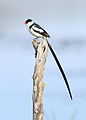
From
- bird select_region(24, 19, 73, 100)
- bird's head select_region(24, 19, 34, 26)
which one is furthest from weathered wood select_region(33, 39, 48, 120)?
bird's head select_region(24, 19, 34, 26)

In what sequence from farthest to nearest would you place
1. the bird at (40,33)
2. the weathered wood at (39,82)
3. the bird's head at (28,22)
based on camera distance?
the bird's head at (28,22)
the bird at (40,33)
the weathered wood at (39,82)

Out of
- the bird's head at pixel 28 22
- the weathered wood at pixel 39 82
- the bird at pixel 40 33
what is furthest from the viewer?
the bird's head at pixel 28 22

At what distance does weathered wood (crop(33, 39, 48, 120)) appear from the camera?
9.84 meters

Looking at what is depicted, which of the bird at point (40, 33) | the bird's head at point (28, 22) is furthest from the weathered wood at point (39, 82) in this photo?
the bird's head at point (28, 22)

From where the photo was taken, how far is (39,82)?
9.98m

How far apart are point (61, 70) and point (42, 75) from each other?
6.51ft

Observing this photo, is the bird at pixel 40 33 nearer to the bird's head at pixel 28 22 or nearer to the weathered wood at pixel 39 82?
the bird's head at pixel 28 22

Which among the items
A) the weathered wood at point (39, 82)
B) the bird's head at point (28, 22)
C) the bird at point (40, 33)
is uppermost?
the bird's head at point (28, 22)

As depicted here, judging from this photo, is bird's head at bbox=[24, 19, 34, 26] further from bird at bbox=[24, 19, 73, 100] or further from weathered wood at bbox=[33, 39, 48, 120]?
weathered wood at bbox=[33, 39, 48, 120]

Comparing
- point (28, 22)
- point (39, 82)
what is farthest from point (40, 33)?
point (39, 82)

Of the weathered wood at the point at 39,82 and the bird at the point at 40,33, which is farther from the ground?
the bird at the point at 40,33

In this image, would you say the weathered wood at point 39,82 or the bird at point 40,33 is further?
the bird at point 40,33

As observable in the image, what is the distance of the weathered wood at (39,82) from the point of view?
32.3 feet

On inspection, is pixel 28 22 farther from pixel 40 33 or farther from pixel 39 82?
pixel 39 82
